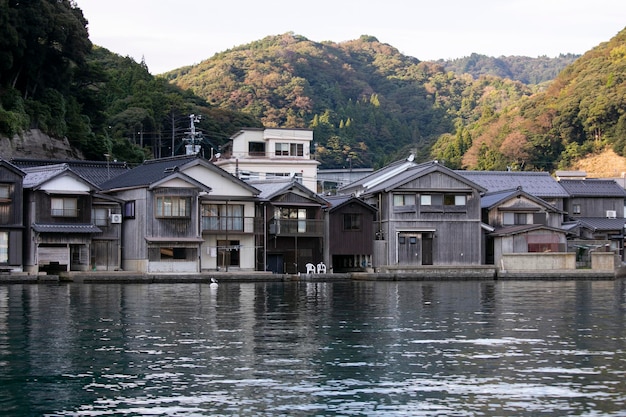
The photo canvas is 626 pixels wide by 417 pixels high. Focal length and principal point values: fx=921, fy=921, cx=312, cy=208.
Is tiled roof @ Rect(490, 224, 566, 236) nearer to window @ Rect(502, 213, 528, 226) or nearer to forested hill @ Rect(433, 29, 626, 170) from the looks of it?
window @ Rect(502, 213, 528, 226)

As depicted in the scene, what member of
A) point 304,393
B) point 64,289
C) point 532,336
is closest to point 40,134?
point 64,289

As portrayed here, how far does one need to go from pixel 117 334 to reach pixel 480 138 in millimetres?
86186

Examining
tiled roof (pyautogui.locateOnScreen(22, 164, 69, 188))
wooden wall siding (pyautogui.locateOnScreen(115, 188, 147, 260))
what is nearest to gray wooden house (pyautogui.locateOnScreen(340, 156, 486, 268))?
wooden wall siding (pyautogui.locateOnScreen(115, 188, 147, 260))

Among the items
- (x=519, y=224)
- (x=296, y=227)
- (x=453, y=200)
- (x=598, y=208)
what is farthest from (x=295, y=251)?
(x=598, y=208)

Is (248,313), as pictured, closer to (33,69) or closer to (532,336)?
(532,336)

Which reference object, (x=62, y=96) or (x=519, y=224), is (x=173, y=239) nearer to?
(x=62, y=96)

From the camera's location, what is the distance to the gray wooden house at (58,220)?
1742 inches

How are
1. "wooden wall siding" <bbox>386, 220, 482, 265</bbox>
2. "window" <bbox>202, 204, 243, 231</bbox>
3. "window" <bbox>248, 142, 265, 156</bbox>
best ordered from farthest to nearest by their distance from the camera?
1. "window" <bbox>248, 142, 265, 156</bbox>
2. "wooden wall siding" <bbox>386, 220, 482, 265</bbox>
3. "window" <bbox>202, 204, 243, 231</bbox>

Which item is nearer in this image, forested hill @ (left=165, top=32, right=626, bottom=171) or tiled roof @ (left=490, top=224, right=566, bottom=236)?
tiled roof @ (left=490, top=224, right=566, bottom=236)

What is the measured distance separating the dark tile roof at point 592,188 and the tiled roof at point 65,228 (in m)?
32.0

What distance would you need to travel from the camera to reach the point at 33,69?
55625 millimetres

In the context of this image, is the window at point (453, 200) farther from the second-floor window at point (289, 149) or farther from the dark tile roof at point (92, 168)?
the second-floor window at point (289, 149)

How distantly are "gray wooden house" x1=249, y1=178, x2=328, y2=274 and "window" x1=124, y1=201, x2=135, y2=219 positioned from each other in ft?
22.9

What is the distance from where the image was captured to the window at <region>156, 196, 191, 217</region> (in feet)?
155
